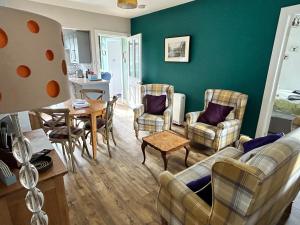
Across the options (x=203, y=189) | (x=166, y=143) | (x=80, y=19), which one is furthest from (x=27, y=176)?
(x=80, y=19)

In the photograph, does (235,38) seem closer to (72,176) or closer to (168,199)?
(168,199)

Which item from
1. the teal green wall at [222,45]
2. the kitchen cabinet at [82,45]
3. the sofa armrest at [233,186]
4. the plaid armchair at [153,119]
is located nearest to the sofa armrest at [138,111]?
the plaid armchair at [153,119]

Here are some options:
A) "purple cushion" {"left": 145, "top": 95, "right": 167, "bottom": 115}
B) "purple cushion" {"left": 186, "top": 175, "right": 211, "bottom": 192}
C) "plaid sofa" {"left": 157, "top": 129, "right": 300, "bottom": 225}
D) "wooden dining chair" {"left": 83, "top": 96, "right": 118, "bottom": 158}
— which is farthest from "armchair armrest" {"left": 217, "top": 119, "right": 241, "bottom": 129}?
"wooden dining chair" {"left": 83, "top": 96, "right": 118, "bottom": 158}

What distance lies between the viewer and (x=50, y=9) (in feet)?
12.6

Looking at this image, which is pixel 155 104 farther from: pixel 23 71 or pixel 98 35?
pixel 23 71

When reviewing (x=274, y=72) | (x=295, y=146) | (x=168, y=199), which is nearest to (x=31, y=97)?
(x=168, y=199)

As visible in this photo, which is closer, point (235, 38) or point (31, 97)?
point (31, 97)

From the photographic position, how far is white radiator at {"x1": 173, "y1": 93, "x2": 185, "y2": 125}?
3.94 meters

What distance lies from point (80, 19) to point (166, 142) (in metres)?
3.70

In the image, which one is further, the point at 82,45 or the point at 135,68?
the point at 135,68

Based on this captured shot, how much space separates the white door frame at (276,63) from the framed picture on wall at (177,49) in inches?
62.8

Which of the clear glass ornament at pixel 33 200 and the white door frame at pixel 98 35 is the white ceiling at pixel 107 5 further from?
the clear glass ornament at pixel 33 200

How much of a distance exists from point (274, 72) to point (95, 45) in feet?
13.0

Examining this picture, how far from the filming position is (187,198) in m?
1.25
